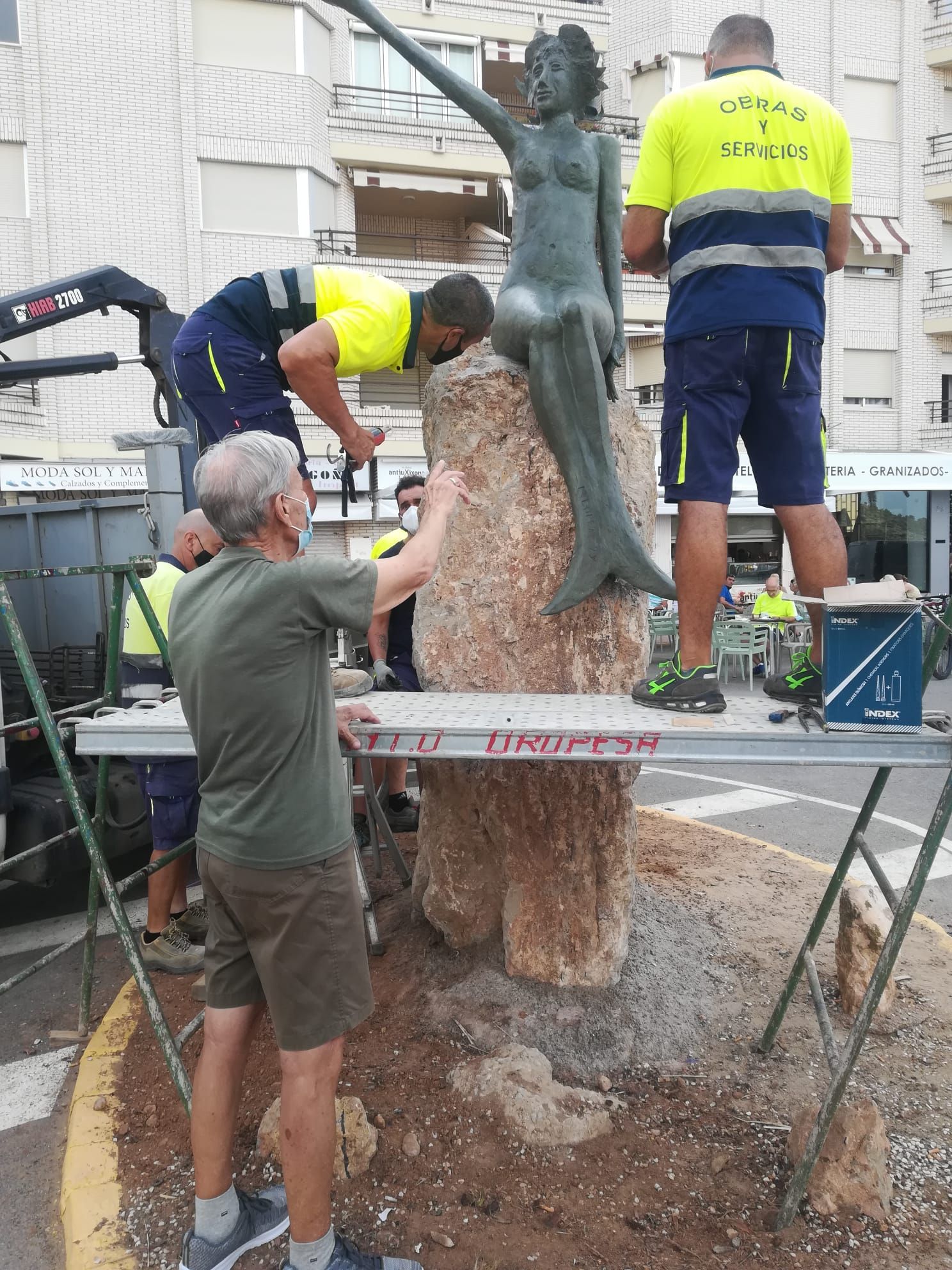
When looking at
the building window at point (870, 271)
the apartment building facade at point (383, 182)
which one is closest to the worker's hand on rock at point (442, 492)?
the apartment building facade at point (383, 182)

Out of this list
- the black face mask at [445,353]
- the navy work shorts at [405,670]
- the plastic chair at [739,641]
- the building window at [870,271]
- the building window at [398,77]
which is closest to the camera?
the black face mask at [445,353]

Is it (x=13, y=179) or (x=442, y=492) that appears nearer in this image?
(x=442, y=492)

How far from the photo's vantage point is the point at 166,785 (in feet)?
13.1

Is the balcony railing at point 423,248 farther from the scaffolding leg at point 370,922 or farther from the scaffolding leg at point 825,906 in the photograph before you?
the scaffolding leg at point 825,906

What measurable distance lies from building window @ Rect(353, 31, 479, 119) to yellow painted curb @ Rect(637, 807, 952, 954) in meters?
17.7

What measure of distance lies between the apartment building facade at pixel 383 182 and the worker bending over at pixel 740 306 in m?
10.9

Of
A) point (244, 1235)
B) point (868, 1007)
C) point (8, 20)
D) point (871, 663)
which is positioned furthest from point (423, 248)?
point (244, 1235)

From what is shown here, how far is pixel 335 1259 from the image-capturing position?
2172 mm

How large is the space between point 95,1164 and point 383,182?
1986 centimetres

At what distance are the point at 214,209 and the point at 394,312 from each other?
1690 centimetres

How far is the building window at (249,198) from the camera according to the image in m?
17.9

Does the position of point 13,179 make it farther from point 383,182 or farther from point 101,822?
point 101,822

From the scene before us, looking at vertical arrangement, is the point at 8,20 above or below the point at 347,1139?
above

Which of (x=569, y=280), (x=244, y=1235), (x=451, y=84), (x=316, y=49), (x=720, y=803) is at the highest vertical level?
(x=316, y=49)
